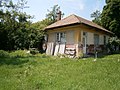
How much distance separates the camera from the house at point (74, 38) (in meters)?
23.1

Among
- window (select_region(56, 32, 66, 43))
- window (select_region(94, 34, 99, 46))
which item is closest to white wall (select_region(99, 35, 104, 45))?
window (select_region(94, 34, 99, 46))

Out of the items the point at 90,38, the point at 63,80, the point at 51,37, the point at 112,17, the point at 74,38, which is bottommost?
the point at 63,80

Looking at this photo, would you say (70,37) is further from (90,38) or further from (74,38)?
(90,38)

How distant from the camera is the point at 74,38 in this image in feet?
76.7

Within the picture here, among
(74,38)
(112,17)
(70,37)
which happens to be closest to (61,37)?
(70,37)

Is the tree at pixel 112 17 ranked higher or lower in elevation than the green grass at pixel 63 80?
higher

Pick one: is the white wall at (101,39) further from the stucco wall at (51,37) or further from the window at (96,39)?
the stucco wall at (51,37)

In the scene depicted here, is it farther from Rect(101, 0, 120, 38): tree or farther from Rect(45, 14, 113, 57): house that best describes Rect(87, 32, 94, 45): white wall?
Rect(101, 0, 120, 38): tree

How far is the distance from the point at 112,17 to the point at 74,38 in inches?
574

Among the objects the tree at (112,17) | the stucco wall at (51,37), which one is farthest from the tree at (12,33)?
the tree at (112,17)

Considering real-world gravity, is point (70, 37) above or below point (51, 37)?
below

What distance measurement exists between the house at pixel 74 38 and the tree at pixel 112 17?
658 cm

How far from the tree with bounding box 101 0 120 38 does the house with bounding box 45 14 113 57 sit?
6.58 metres

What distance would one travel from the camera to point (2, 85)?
8875 mm
